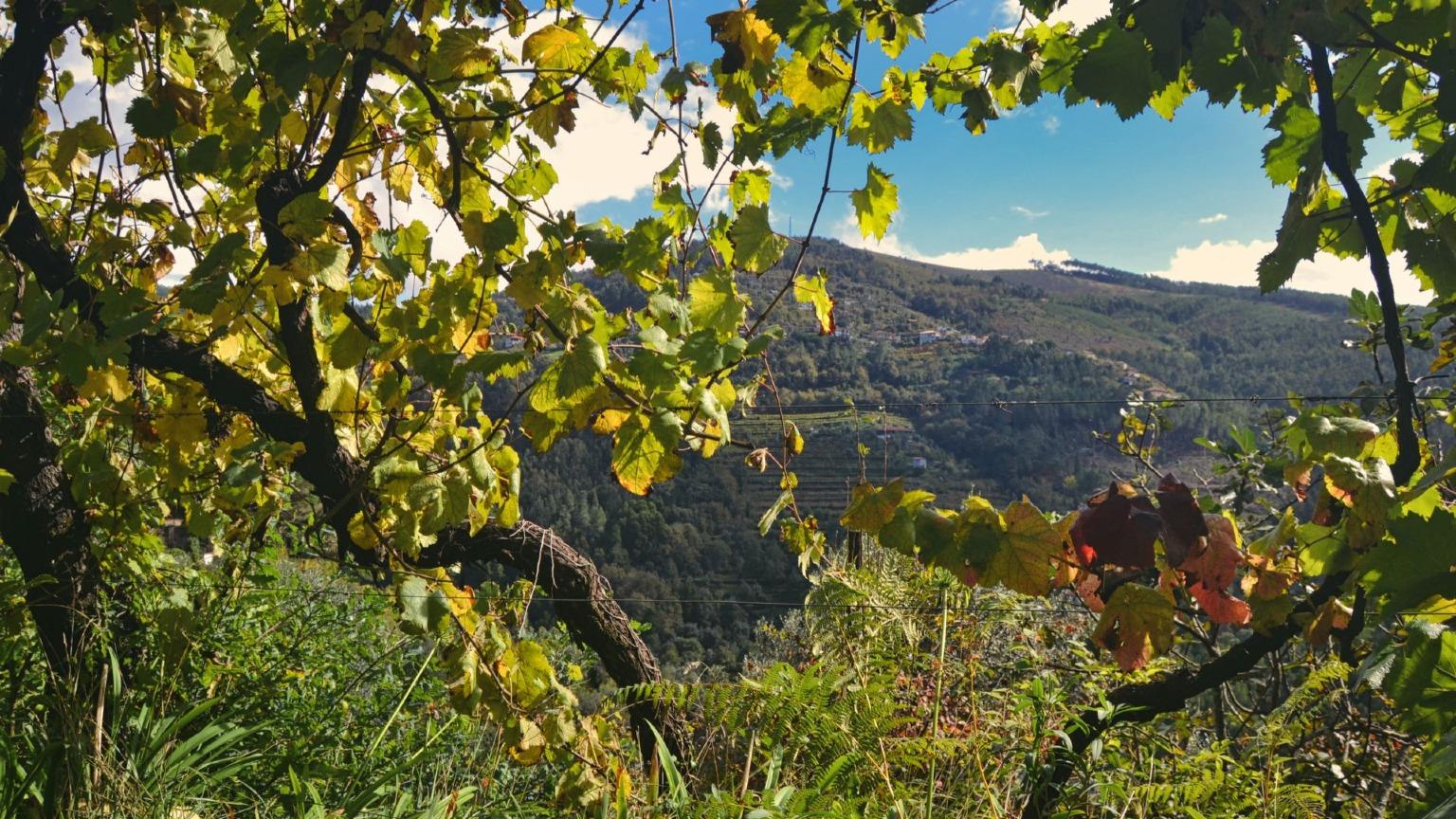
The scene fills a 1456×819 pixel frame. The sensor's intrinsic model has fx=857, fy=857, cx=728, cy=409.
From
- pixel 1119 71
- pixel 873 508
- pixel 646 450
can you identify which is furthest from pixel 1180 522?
pixel 646 450

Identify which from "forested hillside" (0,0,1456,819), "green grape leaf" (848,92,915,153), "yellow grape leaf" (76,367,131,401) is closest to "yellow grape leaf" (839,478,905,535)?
"forested hillside" (0,0,1456,819)

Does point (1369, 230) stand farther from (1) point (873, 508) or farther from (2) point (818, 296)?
(2) point (818, 296)

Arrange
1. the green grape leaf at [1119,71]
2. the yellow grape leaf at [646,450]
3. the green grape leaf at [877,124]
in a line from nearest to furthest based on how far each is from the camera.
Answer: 1. the green grape leaf at [1119,71]
2. the yellow grape leaf at [646,450]
3. the green grape leaf at [877,124]

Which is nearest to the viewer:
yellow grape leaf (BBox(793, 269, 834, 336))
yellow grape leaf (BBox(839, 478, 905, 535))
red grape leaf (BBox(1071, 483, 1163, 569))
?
red grape leaf (BBox(1071, 483, 1163, 569))

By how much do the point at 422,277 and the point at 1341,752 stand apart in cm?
330

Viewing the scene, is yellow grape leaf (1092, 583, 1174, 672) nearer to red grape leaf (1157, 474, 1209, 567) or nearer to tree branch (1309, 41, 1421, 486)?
red grape leaf (1157, 474, 1209, 567)

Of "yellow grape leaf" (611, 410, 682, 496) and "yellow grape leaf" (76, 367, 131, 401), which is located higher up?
"yellow grape leaf" (76, 367, 131, 401)

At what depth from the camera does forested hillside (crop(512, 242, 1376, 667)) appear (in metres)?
19.9

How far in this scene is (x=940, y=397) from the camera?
3731cm

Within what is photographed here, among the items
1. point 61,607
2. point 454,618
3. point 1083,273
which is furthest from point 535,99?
point 1083,273

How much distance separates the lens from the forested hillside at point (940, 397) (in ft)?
65.4

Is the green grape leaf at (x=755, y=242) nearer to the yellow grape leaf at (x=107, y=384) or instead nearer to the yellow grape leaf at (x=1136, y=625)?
the yellow grape leaf at (x=1136, y=625)

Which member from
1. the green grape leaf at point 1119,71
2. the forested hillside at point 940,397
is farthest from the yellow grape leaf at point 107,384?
the green grape leaf at point 1119,71

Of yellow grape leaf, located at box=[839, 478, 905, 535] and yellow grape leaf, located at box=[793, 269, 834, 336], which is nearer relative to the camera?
yellow grape leaf, located at box=[839, 478, 905, 535]
